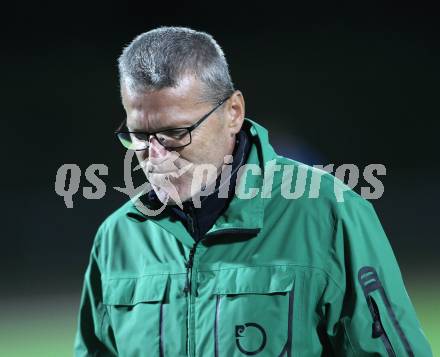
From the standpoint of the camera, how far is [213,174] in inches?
67.1


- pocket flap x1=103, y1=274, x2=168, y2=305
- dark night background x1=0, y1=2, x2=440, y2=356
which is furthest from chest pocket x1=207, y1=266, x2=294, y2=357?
dark night background x1=0, y1=2, x2=440, y2=356

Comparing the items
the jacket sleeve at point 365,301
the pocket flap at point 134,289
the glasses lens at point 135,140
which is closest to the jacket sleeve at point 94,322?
the pocket flap at point 134,289

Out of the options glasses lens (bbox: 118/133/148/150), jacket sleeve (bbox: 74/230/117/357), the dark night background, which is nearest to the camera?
glasses lens (bbox: 118/133/148/150)

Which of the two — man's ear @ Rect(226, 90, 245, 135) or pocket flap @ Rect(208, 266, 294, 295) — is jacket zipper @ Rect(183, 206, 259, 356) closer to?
pocket flap @ Rect(208, 266, 294, 295)

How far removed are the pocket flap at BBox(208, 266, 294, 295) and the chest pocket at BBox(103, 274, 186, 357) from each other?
0.10 m

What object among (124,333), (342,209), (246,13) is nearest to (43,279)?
(246,13)

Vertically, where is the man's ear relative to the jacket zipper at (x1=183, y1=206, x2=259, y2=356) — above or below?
above

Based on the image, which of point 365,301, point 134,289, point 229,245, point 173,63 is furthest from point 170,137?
point 365,301

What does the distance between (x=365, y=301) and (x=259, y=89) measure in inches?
183

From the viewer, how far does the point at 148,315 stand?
1.70m

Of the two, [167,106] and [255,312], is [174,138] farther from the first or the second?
[255,312]

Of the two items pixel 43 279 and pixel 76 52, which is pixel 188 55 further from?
pixel 76 52

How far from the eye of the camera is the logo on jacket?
1.58 m

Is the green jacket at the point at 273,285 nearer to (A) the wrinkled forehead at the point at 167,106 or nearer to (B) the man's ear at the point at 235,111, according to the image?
(B) the man's ear at the point at 235,111
